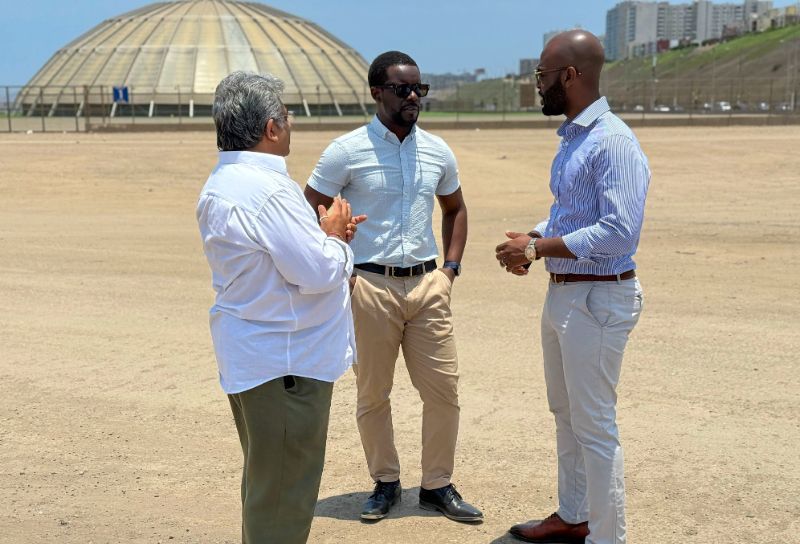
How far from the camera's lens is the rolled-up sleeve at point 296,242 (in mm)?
3145

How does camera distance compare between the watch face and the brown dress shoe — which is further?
the brown dress shoe

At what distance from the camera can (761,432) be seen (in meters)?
5.85

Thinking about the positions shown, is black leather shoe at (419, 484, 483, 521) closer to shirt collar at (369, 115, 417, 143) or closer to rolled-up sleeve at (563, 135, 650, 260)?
rolled-up sleeve at (563, 135, 650, 260)

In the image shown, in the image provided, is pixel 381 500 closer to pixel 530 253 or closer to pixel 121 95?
pixel 530 253

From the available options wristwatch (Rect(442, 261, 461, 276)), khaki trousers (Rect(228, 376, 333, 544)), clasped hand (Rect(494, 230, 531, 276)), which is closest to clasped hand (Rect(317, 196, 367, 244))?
khaki trousers (Rect(228, 376, 333, 544))

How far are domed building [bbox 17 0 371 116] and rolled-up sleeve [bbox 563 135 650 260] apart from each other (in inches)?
2736

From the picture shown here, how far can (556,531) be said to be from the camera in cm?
438

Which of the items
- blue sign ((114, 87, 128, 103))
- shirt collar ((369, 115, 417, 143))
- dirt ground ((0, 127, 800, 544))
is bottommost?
dirt ground ((0, 127, 800, 544))

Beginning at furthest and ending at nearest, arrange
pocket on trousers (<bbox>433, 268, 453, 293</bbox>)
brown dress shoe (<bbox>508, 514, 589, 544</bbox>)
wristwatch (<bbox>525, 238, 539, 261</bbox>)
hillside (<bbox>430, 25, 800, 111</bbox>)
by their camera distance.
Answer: hillside (<bbox>430, 25, 800, 111</bbox>), pocket on trousers (<bbox>433, 268, 453, 293</bbox>), brown dress shoe (<bbox>508, 514, 589, 544</bbox>), wristwatch (<bbox>525, 238, 539, 261</bbox>)

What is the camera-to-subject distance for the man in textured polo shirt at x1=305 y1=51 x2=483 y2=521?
4609mm

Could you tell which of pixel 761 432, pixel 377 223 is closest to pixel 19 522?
pixel 377 223

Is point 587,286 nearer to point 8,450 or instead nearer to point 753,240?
point 8,450

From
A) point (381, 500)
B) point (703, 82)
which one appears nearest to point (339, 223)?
point (381, 500)

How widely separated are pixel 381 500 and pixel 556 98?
84.6 inches
